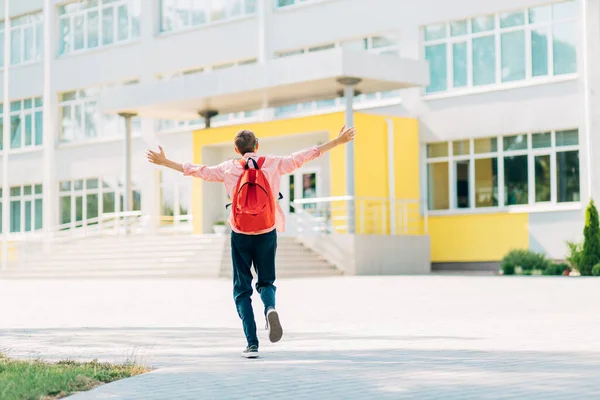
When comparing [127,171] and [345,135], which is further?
[127,171]

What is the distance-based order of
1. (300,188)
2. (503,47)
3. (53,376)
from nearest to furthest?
1. (53,376)
2. (503,47)
3. (300,188)

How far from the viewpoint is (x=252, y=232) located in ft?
26.8

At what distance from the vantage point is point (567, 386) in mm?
6402

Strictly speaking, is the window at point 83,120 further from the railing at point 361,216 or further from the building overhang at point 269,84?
the railing at point 361,216

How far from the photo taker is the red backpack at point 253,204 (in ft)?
26.7

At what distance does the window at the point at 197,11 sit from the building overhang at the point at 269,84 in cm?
480

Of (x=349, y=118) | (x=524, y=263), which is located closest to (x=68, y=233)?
(x=349, y=118)

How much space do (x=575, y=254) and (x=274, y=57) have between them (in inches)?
512

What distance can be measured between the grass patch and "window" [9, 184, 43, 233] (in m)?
35.7

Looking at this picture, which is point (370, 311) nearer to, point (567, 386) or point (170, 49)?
point (567, 386)

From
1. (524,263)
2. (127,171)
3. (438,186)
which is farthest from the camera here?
(127,171)

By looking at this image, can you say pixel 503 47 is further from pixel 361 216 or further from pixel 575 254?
pixel 575 254

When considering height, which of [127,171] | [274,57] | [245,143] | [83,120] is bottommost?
[245,143]

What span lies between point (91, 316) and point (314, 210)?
654 inches
